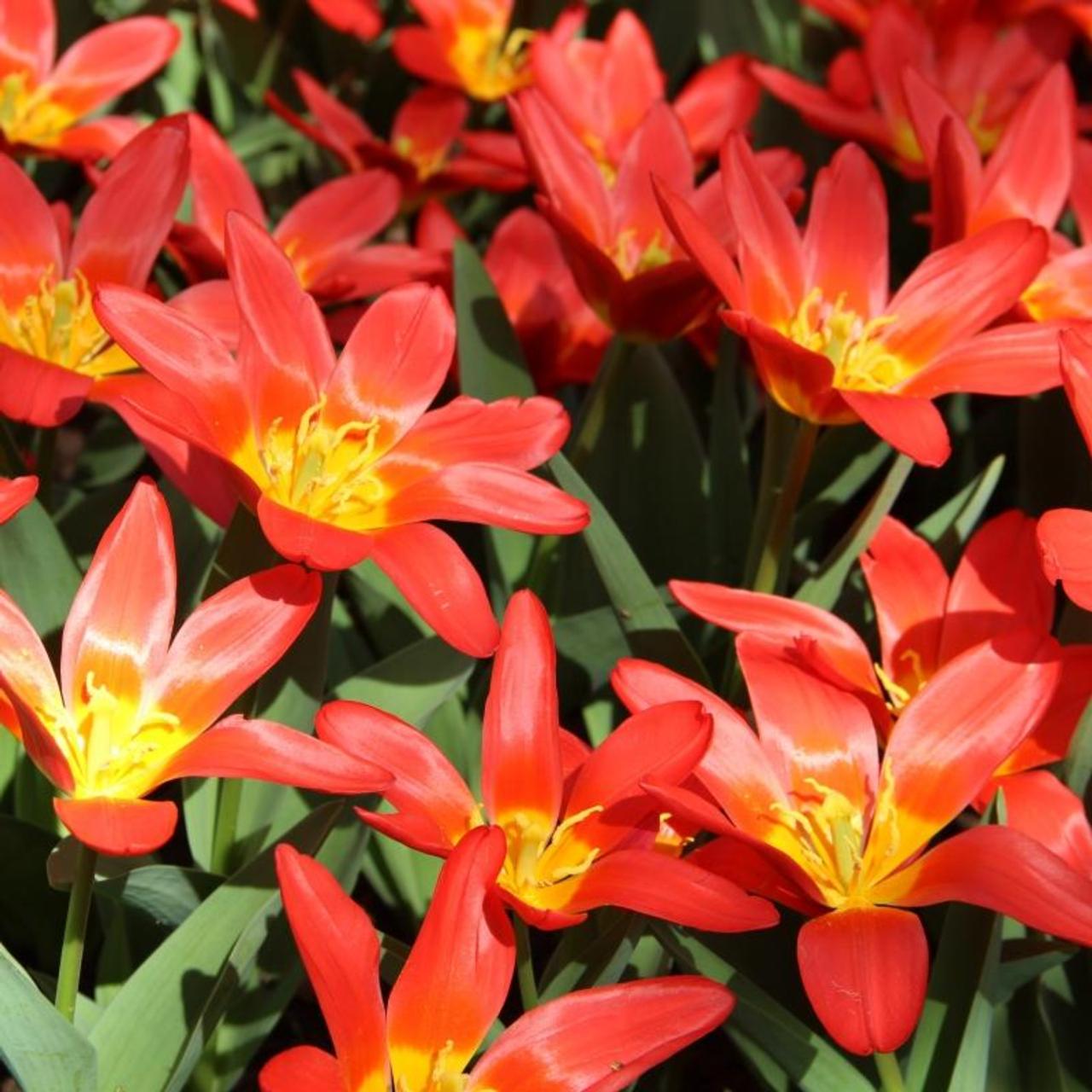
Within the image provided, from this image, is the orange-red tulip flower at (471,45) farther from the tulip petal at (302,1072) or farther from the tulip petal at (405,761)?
the tulip petal at (302,1072)

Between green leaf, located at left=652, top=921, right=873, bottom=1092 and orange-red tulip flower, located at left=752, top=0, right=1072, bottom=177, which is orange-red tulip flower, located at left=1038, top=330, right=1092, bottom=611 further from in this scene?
orange-red tulip flower, located at left=752, top=0, right=1072, bottom=177

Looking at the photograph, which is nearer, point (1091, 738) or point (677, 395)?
point (1091, 738)

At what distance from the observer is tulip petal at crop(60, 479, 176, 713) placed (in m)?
1.17

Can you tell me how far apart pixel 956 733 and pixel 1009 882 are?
164 mm

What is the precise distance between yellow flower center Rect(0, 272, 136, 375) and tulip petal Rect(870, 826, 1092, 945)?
2.51ft

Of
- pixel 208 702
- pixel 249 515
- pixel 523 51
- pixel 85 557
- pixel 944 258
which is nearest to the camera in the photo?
pixel 208 702

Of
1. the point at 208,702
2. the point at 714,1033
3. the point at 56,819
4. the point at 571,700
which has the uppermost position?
the point at 208,702

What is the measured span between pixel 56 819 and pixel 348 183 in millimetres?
773

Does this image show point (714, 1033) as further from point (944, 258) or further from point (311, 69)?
point (311, 69)

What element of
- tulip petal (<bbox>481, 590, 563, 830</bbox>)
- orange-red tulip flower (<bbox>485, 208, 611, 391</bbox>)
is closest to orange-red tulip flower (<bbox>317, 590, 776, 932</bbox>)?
tulip petal (<bbox>481, 590, 563, 830</bbox>)

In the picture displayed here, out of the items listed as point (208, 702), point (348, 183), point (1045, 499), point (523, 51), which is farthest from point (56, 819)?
point (523, 51)

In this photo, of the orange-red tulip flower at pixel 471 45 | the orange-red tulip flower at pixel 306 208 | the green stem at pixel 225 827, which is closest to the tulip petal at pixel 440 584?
the green stem at pixel 225 827

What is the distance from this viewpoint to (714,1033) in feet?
5.05

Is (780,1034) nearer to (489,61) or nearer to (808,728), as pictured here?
(808,728)
